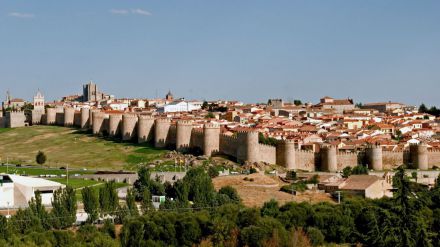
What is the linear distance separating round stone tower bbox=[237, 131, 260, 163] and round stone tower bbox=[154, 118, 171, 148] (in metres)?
6.81

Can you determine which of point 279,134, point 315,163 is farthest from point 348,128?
point 315,163

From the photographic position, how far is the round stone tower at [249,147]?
144 feet

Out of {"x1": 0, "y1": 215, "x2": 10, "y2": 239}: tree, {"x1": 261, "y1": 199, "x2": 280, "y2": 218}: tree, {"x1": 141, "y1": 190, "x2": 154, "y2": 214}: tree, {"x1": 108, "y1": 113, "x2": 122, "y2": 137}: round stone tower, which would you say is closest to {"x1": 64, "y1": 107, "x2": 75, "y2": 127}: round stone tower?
{"x1": 108, "y1": 113, "x2": 122, "y2": 137}: round stone tower

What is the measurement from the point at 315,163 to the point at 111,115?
1561cm

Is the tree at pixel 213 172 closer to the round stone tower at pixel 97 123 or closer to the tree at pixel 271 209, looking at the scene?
the tree at pixel 271 209

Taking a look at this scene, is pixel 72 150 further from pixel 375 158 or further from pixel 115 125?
pixel 375 158

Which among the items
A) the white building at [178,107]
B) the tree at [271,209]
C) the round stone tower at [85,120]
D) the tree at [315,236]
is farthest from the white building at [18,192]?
the white building at [178,107]

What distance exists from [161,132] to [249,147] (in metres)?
7.66

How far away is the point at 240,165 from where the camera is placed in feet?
143

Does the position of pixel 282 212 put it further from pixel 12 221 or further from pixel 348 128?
pixel 348 128

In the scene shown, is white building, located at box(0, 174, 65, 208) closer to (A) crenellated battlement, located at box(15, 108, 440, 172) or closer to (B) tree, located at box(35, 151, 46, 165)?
(A) crenellated battlement, located at box(15, 108, 440, 172)

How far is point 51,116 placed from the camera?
214 ft

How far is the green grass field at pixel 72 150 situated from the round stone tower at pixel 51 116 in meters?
3.53

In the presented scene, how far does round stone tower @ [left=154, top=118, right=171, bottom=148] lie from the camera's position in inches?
1949
